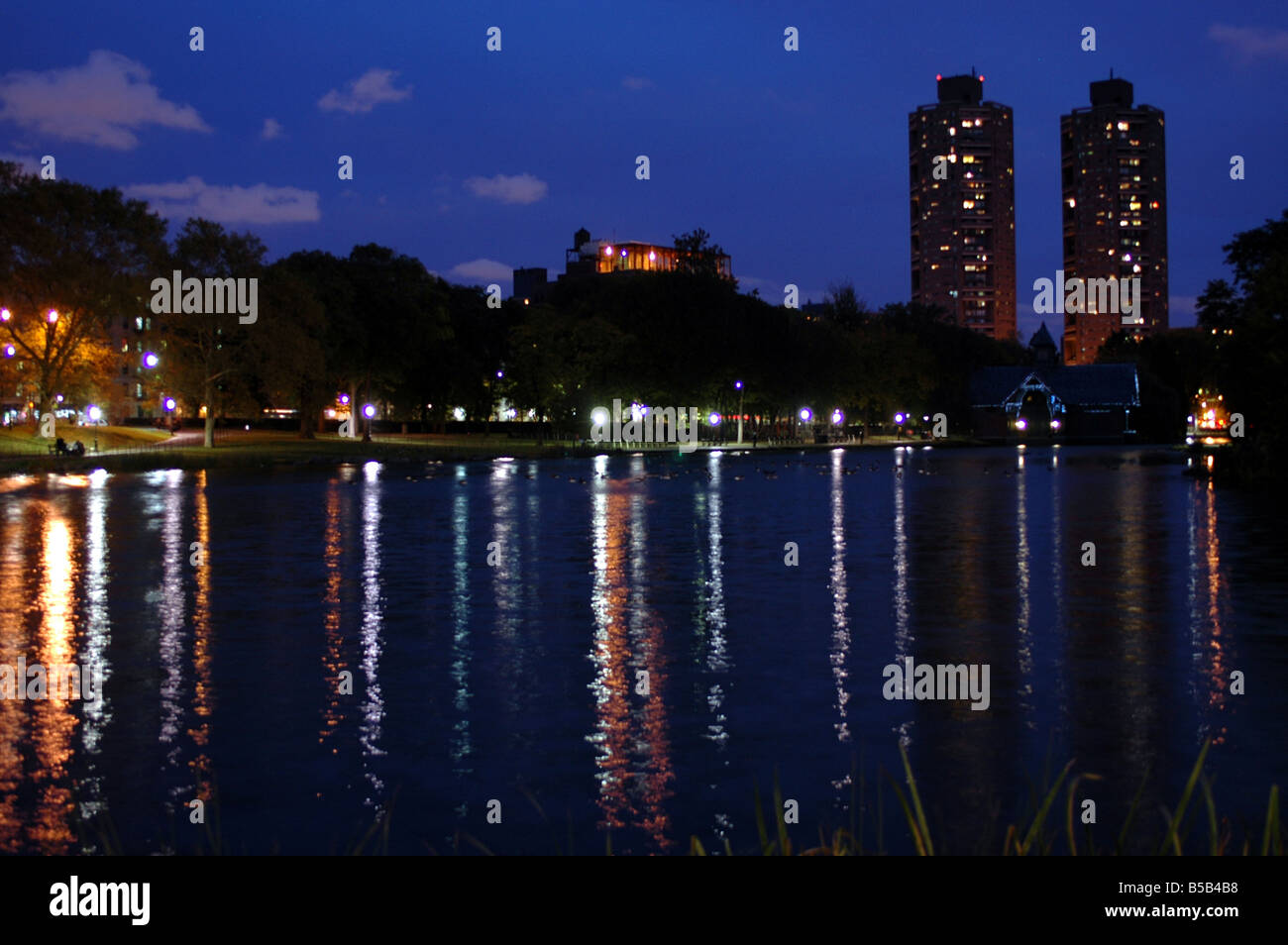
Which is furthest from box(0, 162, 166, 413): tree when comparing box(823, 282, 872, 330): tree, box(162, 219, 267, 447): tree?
box(823, 282, 872, 330): tree

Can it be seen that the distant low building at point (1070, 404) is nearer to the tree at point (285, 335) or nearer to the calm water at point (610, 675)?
the tree at point (285, 335)

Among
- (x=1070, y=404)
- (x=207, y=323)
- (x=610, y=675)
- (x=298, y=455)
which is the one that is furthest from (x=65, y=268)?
(x=1070, y=404)

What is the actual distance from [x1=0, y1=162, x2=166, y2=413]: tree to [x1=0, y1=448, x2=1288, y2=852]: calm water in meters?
43.2

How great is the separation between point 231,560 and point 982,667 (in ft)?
42.3

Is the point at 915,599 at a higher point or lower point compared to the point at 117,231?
lower

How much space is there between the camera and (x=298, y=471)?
55.9 meters

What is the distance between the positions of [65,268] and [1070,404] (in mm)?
99339

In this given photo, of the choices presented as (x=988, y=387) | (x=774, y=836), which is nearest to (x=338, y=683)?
(x=774, y=836)

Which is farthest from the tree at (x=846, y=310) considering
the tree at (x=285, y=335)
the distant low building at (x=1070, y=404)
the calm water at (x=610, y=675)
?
the calm water at (x=610, y=675)

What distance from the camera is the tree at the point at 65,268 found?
A: 62219mm

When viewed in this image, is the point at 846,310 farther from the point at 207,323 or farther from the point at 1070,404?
the point at 207,323

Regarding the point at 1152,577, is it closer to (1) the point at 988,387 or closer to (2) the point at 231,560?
(2) the point at 231,560

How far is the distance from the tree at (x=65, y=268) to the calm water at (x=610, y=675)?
43.2m
